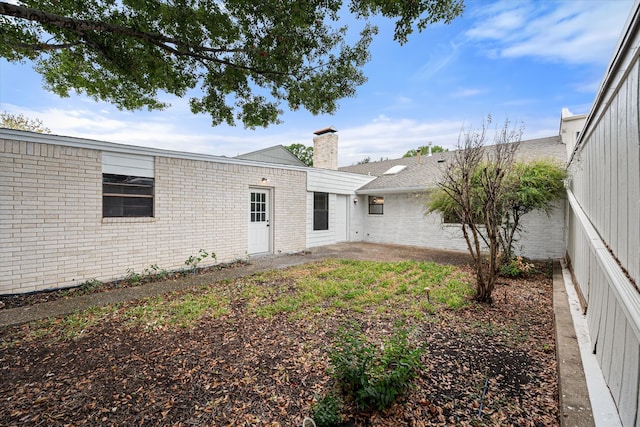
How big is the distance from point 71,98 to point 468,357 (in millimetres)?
10043

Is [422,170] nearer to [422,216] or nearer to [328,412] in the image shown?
[422,216]

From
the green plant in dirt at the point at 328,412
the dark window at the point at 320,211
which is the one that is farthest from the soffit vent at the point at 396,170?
the green plant in dirt at the point at 328,412

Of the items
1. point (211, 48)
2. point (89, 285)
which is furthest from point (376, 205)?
point (89, 285)

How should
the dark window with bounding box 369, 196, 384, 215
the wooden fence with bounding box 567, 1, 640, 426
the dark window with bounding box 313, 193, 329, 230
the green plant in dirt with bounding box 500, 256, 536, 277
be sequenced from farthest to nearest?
the dark window with bounding box 369, 196, 384, 215, the dark window with bounding box 313, 193, 329, 230, the green plant in dirt with bounding box 500, 256, 536, 277, the wooden fence with bounding box 567, 1, 640, 426

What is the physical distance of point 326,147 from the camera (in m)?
14.0

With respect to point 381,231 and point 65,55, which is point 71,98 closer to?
point 65,55

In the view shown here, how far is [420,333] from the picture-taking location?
344 centimetres

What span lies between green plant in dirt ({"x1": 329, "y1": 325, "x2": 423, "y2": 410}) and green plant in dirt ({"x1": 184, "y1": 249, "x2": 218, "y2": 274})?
578 cm

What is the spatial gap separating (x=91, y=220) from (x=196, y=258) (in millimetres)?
2399

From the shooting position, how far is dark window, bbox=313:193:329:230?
36.6ft

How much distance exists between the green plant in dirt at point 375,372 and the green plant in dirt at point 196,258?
18.9ft

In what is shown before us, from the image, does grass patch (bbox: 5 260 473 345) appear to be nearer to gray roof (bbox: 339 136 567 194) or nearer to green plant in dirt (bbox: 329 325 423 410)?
green plant in dirt (bbox: 329 325 423 410)

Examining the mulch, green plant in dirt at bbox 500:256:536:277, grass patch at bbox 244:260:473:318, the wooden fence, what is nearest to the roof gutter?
grass patch at bbox 244:260:473:318

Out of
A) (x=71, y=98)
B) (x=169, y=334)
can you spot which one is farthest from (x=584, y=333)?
(x=71, y=98)
